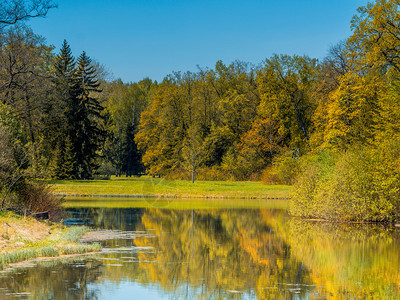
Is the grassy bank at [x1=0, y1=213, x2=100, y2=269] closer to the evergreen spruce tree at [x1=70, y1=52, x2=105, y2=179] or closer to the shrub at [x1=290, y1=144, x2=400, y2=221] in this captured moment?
the shrub at [x1=290, y1=144, x2=400, y2=221]

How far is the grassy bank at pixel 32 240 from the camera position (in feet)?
49.0

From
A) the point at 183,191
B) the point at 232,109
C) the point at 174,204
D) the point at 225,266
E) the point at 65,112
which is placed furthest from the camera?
the point at 232,109

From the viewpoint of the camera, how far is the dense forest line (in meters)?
41.9

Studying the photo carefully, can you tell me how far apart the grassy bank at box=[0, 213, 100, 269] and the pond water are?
719 millimetres

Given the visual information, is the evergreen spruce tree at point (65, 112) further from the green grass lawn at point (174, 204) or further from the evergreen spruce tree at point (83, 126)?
the green grass lawn at point (174, 204)

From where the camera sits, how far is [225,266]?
1510cm

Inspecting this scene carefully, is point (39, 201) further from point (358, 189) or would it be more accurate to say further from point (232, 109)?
point (232, 109)

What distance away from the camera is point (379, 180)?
27.1 m

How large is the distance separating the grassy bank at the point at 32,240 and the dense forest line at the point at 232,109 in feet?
53.3

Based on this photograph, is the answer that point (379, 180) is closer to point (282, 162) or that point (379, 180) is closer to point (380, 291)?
point (380, 291)

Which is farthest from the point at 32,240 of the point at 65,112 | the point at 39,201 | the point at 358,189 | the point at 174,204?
the point at 65,112

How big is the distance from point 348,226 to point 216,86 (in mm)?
52835

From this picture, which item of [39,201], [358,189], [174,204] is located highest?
[358,189]

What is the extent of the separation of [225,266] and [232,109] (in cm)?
5893
